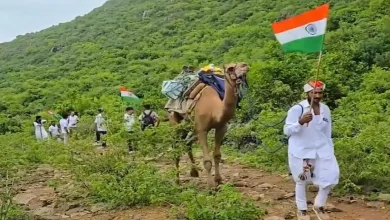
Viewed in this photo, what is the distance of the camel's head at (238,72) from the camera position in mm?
7773

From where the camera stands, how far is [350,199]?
8.25 meters

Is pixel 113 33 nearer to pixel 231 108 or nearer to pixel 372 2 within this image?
pixel 372 2

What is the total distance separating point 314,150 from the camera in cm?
648

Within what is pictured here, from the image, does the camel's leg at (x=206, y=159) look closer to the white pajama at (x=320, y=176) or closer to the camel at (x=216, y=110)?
the camel at (x=216, y=110)

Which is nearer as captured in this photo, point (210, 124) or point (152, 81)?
point (210, 124)

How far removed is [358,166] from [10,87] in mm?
37689

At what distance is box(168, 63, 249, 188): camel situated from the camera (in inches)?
309

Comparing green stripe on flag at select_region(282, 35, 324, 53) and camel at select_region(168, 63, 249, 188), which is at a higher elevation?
green stripe on flag at select_region(282, 35, 324, 53)

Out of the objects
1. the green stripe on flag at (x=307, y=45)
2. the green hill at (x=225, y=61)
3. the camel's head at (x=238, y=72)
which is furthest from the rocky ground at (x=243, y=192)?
the green stripe on flag at (x=307, y=45)

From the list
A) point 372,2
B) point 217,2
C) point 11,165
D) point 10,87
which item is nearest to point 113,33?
point 217,2

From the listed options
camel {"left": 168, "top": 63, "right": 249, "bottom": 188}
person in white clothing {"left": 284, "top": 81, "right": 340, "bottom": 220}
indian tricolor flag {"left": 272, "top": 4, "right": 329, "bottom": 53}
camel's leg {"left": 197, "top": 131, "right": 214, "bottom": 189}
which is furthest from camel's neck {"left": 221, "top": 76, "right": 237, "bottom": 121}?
person in white clothing {"left": 284, "top": 81, "right": 340, "bottom": 220}

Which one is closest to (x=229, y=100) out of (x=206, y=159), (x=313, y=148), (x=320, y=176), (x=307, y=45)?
(x=206, y=159)

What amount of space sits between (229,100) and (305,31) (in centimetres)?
166

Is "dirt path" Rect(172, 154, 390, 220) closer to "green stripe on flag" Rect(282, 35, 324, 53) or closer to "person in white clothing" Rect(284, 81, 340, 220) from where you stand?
"person in white clothing" Rect(284, 81, 340, 220)
